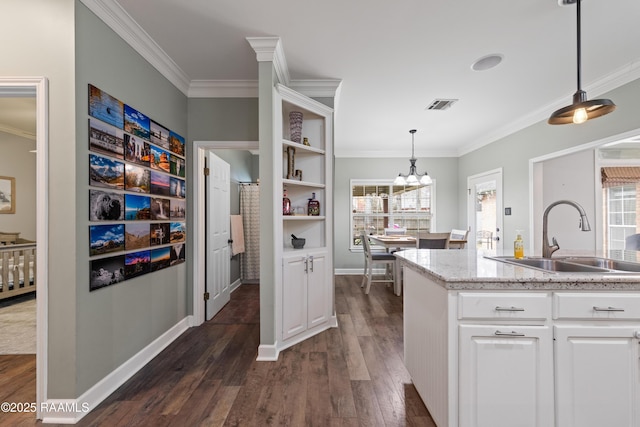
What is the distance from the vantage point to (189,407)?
1.82 meters

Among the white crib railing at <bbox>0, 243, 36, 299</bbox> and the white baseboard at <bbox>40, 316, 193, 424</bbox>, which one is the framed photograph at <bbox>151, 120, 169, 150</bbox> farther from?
the white crib railing at <bbox>0, 243, 36, 299</bbox>

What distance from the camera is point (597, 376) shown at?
1335mm

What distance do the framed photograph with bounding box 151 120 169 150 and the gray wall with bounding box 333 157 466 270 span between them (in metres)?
3.93

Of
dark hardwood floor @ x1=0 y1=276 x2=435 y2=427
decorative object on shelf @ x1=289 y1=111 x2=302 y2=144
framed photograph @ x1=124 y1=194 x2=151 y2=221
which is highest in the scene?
decorative object on shelf @ x1=289 y1=111 x2=302 y2=144

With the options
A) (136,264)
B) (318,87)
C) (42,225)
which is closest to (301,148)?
(318,87)

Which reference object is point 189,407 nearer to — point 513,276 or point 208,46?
point 513,276

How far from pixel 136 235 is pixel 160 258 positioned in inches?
16.0

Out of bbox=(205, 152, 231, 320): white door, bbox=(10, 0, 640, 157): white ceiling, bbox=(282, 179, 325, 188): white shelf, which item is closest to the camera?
bbox=(10, 0, 640, 157): white ceiling

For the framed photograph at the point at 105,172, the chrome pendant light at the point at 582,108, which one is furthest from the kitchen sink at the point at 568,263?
the framed photograph at the point at 105,172

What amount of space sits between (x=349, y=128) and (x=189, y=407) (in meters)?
4.13

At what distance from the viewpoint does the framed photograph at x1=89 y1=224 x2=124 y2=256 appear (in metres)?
1.84

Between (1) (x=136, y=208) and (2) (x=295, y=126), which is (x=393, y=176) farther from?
(1) (x=136, y=208)

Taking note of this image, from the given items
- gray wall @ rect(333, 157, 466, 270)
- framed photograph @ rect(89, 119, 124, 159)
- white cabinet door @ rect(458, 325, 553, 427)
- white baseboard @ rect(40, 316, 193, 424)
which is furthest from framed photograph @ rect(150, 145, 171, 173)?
gray wall @ rect(333, 157, 466, 270)

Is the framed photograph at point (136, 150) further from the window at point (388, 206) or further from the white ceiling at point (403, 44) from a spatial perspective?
the window at point (388, 206)
